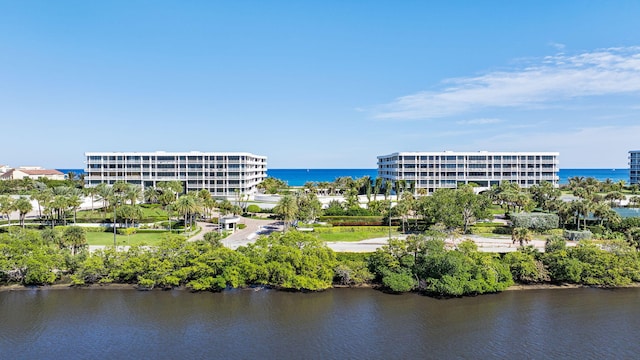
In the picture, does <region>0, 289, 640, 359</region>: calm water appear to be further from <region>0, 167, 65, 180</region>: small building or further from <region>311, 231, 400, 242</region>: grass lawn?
<region>0, 167, 65, 180</region>: small building

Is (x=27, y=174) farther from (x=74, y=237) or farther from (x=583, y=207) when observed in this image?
(x=583, y=207)

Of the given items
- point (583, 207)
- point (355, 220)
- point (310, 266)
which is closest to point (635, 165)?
point (583, 207)

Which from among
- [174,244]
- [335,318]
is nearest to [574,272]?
[335,318]

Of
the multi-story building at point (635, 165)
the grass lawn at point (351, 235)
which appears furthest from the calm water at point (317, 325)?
the multi-story building at point (635, 165)

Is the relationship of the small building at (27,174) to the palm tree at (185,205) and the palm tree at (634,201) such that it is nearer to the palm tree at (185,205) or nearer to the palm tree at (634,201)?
the palm tree at (185,205)

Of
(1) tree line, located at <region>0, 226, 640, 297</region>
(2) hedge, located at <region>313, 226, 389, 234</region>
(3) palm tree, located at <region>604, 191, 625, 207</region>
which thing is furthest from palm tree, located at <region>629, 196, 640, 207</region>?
(2) hedge, located at <region>313, 226, 389, 234</region>
